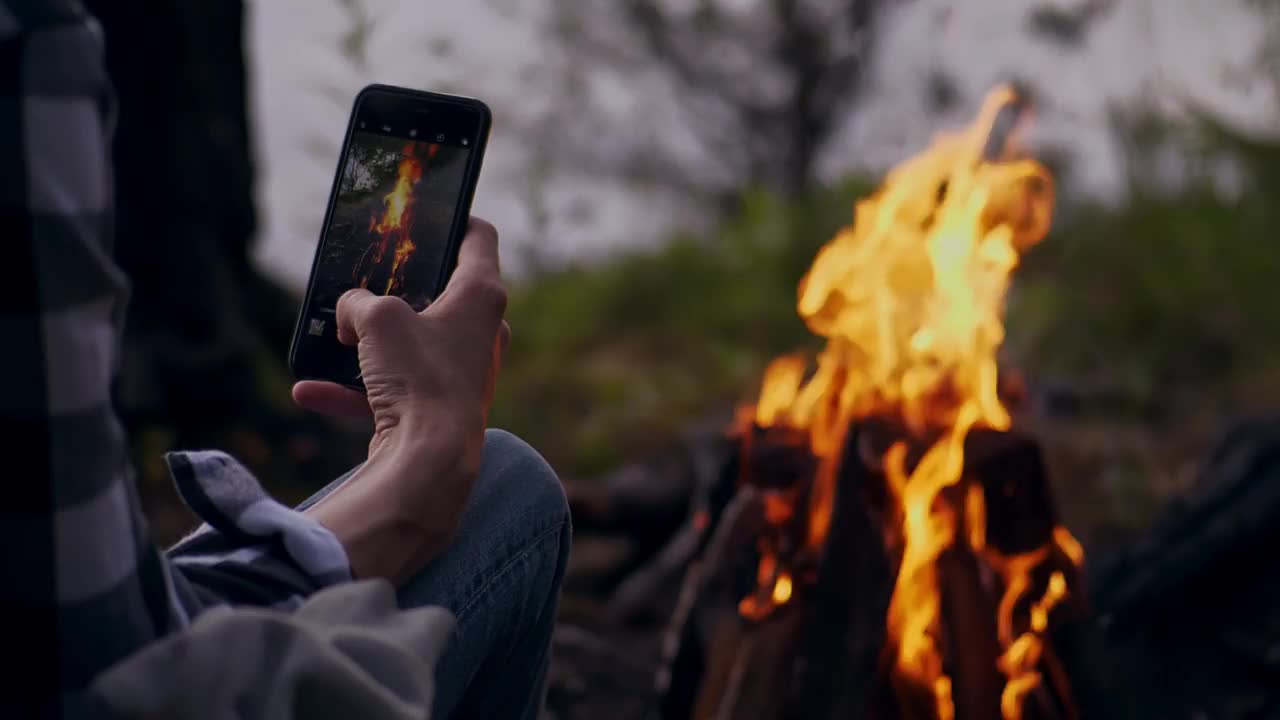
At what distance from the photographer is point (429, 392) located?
4.67 feet

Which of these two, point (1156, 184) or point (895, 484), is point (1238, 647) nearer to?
point (895, 484)

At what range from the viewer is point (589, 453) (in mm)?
5477

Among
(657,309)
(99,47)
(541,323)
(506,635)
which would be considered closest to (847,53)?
(657,309)

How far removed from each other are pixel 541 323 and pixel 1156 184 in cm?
379

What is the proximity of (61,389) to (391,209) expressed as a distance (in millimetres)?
824

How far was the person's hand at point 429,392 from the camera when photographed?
4.56 feet

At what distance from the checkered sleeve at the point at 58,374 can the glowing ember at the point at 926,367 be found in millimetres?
1602

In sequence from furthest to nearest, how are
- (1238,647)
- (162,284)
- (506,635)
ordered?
(162,284) < (1238,647) < (506,635)

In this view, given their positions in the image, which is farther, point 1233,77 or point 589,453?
point 1233,77

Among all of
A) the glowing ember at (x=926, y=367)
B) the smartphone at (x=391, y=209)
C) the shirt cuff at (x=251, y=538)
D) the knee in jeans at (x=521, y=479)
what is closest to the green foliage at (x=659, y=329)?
the glowing ember at (x=926, y=367)

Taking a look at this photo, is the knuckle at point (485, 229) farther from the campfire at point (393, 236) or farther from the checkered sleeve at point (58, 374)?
the checkered sleeve at point (58, 374)

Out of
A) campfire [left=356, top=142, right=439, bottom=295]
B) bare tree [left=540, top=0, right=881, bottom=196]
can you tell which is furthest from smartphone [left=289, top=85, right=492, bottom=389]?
bare tree [left=540, top=0, right=881, bottom=196]

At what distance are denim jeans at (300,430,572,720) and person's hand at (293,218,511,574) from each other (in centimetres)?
18

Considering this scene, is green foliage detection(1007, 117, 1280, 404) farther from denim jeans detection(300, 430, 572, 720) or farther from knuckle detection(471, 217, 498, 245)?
knuckle detection(471, 217, 498, 245)
